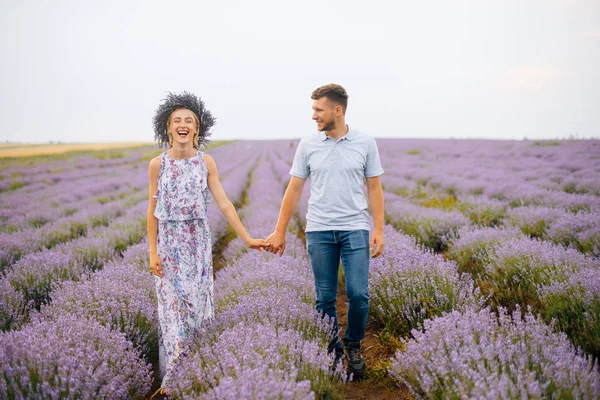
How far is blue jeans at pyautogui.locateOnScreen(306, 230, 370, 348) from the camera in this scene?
2262 mm

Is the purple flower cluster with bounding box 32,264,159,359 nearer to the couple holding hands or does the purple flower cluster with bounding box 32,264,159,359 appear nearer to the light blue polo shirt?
the couple holding hands

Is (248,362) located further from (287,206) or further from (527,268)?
(527,268)

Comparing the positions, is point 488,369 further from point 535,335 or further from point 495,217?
point 495,217

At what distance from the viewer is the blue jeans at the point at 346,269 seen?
7.42ft

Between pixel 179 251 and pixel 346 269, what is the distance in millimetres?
1043

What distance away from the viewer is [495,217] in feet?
19.4

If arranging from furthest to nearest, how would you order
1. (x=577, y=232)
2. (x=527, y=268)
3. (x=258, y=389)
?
(x=577, y=232) → (x=527, y=268) → (x=258, y=389)

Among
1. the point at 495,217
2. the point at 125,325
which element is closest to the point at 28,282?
the point at 125,325

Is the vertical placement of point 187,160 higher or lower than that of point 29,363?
higher

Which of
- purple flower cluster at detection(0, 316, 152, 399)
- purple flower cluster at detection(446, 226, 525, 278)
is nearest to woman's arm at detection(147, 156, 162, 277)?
purple flower cluster at detection(0, 316, 152, 399)

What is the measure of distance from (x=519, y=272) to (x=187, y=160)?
296 centimetres

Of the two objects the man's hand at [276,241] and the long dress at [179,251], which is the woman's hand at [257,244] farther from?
the long dress at [179,251]

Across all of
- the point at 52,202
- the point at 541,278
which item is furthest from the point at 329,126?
the point at 52,202

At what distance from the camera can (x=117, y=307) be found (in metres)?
2.59
